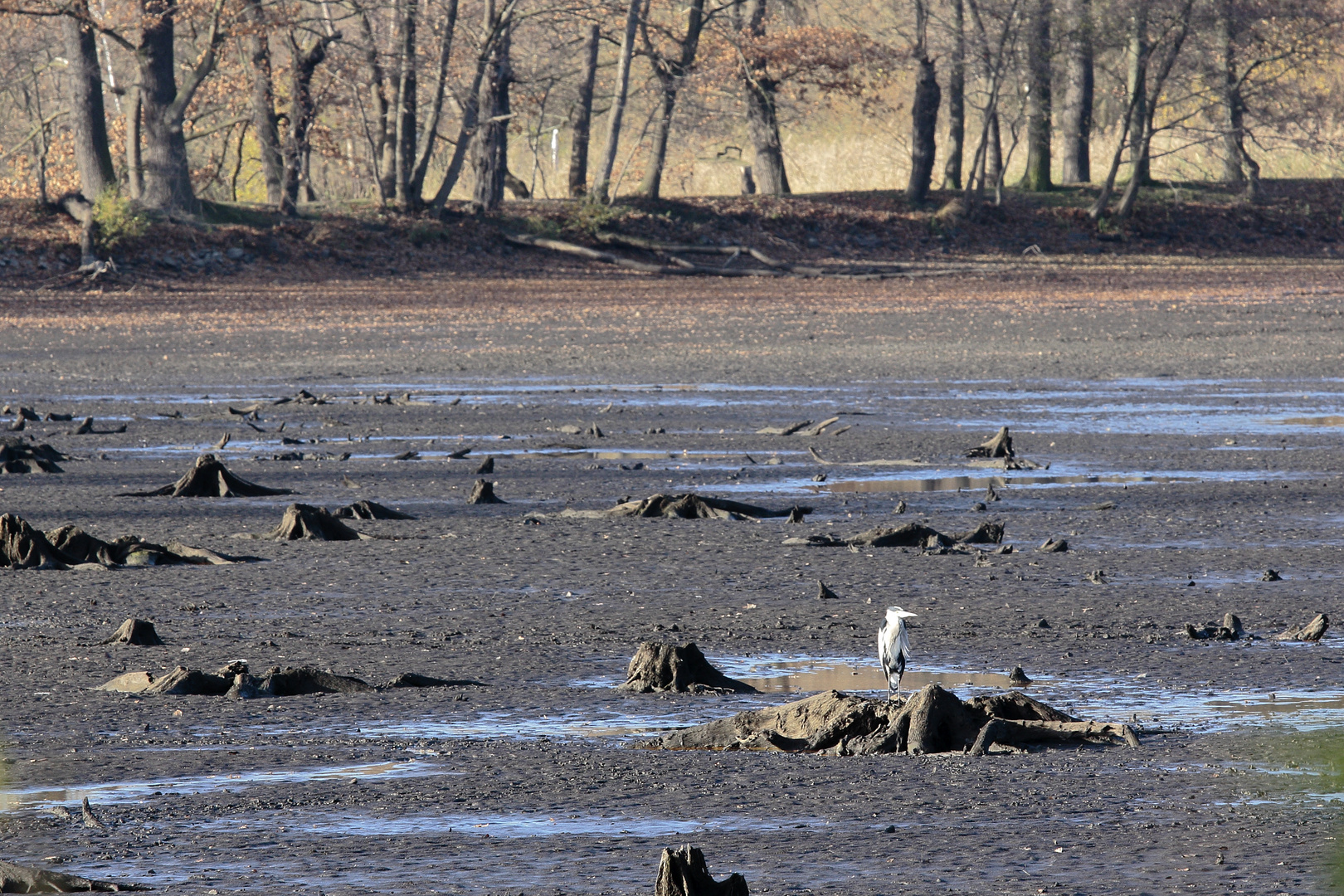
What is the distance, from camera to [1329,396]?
59.8ft

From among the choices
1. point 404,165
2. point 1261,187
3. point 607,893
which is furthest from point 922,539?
point 1261,187

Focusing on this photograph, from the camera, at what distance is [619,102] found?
1865 inches

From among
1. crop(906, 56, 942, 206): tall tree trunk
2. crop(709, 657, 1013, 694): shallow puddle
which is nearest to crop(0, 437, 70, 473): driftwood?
crop(709, 657, 1013, 694): shallow puddle

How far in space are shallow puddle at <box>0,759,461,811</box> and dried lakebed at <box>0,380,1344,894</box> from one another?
0.02m

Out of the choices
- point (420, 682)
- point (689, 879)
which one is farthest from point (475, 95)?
point (689, 879)

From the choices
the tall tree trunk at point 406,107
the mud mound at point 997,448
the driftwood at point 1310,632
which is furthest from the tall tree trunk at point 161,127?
the driftwood at point 1310,632

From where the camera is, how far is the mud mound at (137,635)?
7.45 meters

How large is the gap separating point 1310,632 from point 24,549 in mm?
5937

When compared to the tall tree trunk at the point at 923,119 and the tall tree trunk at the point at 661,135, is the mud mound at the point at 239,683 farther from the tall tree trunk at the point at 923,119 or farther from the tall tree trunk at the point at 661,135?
the tall tree trunk at the point at 923,119

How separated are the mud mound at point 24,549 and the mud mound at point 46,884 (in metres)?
5.22

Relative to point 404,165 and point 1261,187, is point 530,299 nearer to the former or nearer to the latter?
point 404,165

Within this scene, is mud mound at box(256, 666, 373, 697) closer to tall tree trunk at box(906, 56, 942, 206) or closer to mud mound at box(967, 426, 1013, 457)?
mud mound at box(967, 426, 1013, 457)

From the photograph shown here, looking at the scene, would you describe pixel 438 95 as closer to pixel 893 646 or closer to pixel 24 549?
pixel 24 549

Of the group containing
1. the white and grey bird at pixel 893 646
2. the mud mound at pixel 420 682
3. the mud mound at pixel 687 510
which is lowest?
the mud mound at pixel 687 510
